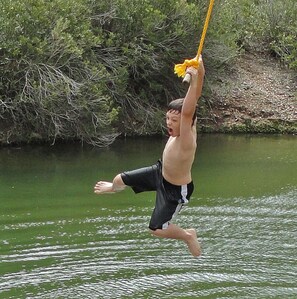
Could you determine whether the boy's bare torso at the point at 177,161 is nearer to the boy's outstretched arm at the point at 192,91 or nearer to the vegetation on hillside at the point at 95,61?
the boy's outstretched arm at the point at 192,91

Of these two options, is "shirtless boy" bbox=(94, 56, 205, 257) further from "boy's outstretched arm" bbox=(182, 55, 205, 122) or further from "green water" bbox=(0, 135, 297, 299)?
"green water" bbox=(0, 135, 297, 299)

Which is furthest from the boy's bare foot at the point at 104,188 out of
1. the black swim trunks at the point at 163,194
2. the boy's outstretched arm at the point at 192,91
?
the boy's outstretched arm at the point at 192,91

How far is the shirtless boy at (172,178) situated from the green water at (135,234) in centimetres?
91

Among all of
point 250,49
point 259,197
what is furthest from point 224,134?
point 259,197

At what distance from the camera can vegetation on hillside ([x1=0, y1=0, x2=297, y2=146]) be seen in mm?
14945

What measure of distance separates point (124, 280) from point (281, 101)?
14.7 m

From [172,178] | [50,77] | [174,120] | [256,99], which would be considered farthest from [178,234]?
[256,99]

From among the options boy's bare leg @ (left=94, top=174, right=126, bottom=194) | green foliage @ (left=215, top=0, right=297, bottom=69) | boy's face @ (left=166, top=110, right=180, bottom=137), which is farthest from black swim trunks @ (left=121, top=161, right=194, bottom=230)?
green foliage @ (left=215, top=0, right=297, bottom=69)

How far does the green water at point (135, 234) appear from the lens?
23.0 feet

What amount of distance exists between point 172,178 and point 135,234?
293 centimetres

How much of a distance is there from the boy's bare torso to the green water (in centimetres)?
Result: 130

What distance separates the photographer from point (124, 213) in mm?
9898

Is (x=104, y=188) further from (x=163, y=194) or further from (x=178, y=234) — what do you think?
(x=178, y=234)

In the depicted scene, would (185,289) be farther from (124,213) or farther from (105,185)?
(124,213)
